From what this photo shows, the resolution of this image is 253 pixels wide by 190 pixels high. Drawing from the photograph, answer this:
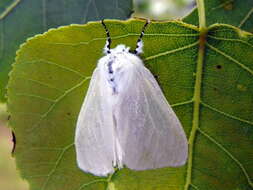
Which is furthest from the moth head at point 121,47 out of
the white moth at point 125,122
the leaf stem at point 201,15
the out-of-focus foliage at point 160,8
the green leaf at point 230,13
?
the out-of-focus foliage at point 160,8

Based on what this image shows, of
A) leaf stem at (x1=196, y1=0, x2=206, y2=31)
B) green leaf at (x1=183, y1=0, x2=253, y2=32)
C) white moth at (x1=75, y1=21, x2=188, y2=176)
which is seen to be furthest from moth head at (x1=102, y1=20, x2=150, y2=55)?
green leaf at (x1=183, y1=0, x2=253, y2=32)

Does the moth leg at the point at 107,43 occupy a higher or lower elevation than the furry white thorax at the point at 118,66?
A: higher

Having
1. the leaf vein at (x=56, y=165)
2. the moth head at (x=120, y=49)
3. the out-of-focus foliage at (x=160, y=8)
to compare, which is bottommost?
the leaf vein at (x=56, y=165)

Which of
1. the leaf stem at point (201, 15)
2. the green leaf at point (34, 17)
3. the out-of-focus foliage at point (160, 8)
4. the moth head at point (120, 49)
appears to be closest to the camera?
the leaf stem at point (201, 15)

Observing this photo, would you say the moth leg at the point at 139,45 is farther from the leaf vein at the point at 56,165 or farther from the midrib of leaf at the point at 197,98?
the leaf vein at the point at 56,165

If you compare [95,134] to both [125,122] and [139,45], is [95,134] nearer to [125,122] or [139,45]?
[125,122]

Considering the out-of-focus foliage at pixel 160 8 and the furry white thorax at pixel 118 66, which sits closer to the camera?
the furry white thorax at pixel 118 66

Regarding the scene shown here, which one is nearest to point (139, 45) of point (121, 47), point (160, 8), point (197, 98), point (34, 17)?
point (121, 47)

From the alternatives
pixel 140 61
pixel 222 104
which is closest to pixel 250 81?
pixel 222 104

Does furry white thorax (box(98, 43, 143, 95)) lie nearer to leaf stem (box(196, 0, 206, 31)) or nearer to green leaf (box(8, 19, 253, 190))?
green leaf (box(8, 19, 253, 190))
